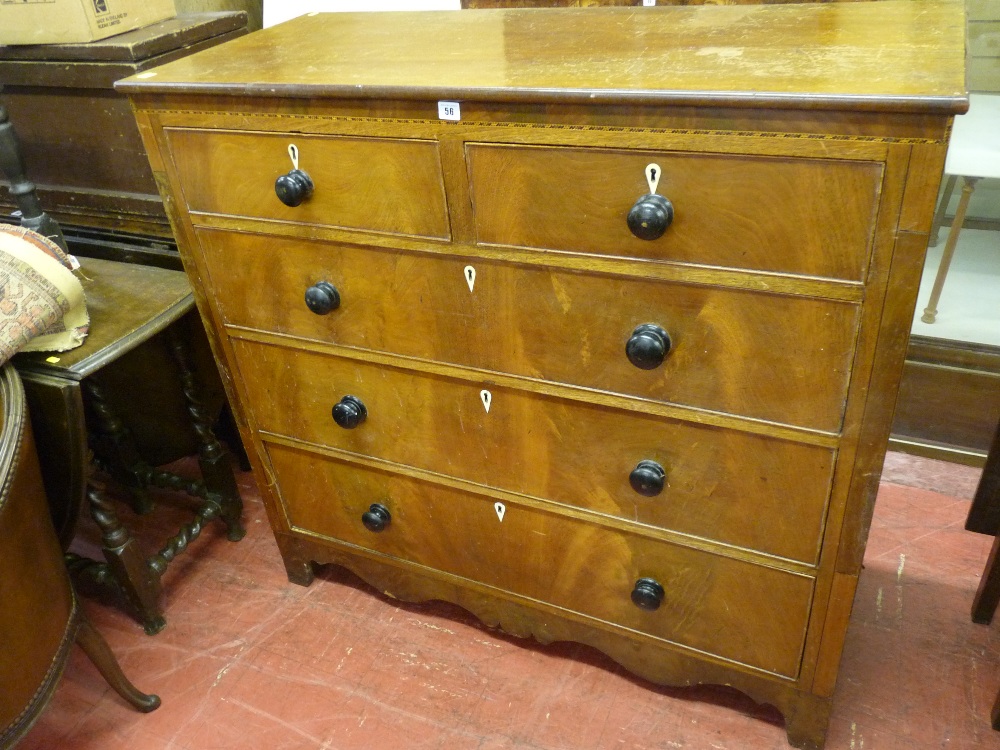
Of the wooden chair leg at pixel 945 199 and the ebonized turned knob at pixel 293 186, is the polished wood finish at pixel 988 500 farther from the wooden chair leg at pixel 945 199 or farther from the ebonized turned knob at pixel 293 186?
the ebonized turned knob at pixel 293 186

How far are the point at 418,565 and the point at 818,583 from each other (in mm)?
827

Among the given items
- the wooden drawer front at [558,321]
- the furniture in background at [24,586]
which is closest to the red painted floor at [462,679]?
the furniture in background at [24,586]

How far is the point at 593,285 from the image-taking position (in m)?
1.16

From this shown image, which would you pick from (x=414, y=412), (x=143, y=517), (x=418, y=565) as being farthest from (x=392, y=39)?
(x=143, y=517)

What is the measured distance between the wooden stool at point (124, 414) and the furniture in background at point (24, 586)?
0.46 feet

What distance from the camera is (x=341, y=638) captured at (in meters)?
1.82

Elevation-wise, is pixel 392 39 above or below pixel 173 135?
above

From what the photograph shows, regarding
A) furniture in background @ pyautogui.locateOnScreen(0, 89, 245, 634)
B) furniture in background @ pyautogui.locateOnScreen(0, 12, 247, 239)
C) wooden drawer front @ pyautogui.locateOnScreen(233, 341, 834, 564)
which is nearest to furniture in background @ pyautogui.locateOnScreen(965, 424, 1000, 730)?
wooden drawer front @ pyautogui.locateOnScreen(233, 341, 834, 564)

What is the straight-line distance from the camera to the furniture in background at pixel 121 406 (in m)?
1.53

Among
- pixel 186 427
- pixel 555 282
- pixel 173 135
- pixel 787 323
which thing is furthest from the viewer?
pixel 186 427

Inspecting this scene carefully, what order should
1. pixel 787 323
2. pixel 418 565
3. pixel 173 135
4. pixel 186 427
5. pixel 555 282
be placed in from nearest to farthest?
pixel 787 323 → pixel 555 282 → pixel 173 135 → pixel 418 565 → pixel 186 427

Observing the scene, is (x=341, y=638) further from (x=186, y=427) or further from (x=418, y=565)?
(x=186, y=427)

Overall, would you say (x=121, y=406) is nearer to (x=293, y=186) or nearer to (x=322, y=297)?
(x=322, y=297)

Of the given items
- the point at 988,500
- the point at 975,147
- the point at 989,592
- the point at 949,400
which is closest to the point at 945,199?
the point at 975,147
